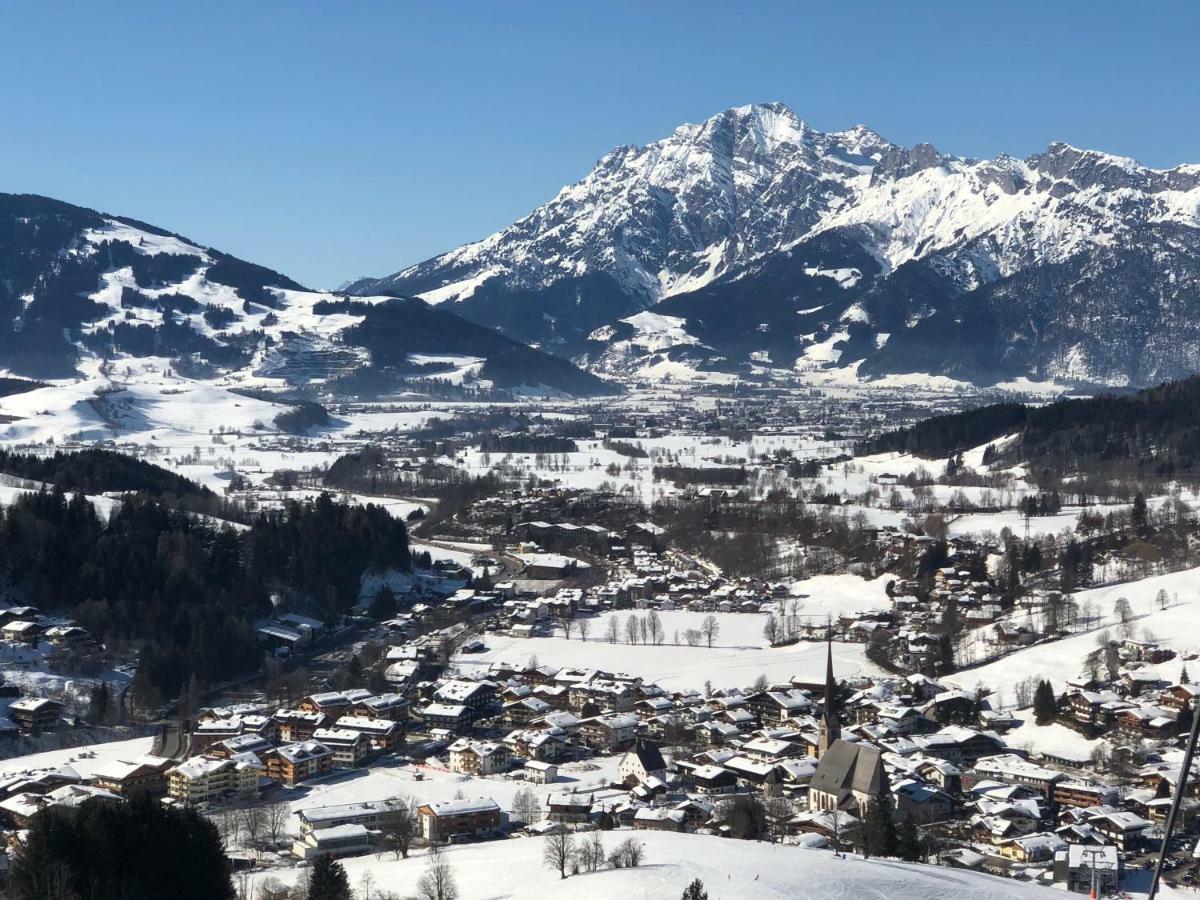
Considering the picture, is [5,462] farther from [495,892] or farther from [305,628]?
[495,892]

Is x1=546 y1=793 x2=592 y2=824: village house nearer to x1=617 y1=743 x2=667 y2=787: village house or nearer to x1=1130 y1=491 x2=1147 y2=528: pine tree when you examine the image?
x1=617 y1=743 x2=667 y2=787: village house

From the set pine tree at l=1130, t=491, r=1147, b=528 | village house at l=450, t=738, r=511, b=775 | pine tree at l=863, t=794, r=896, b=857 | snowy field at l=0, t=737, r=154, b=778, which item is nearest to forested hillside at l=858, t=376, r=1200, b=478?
pine tree at l=1130, t=491, r=1147, b=528

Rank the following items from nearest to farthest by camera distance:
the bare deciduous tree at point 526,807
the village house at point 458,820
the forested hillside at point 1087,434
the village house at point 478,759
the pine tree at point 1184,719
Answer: the village house at point 458,820, the bare deciduous tree at point 526,807, the village house at point 478,759, the pine tree at point 1184,719, the forested hillside at point 1087,434

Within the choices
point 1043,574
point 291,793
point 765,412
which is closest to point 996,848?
point 291,793

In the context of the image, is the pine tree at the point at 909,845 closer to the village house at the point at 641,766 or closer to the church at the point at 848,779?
the church at the point at 848,779

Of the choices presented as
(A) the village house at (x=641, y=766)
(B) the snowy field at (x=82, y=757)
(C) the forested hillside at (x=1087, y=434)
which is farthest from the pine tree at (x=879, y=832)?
(C) the forested hillside at (x=1087, y=434)

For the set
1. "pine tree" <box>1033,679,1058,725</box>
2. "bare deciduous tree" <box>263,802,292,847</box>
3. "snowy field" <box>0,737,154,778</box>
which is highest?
"pine tree" <box>1033,679,1058,725</box>
